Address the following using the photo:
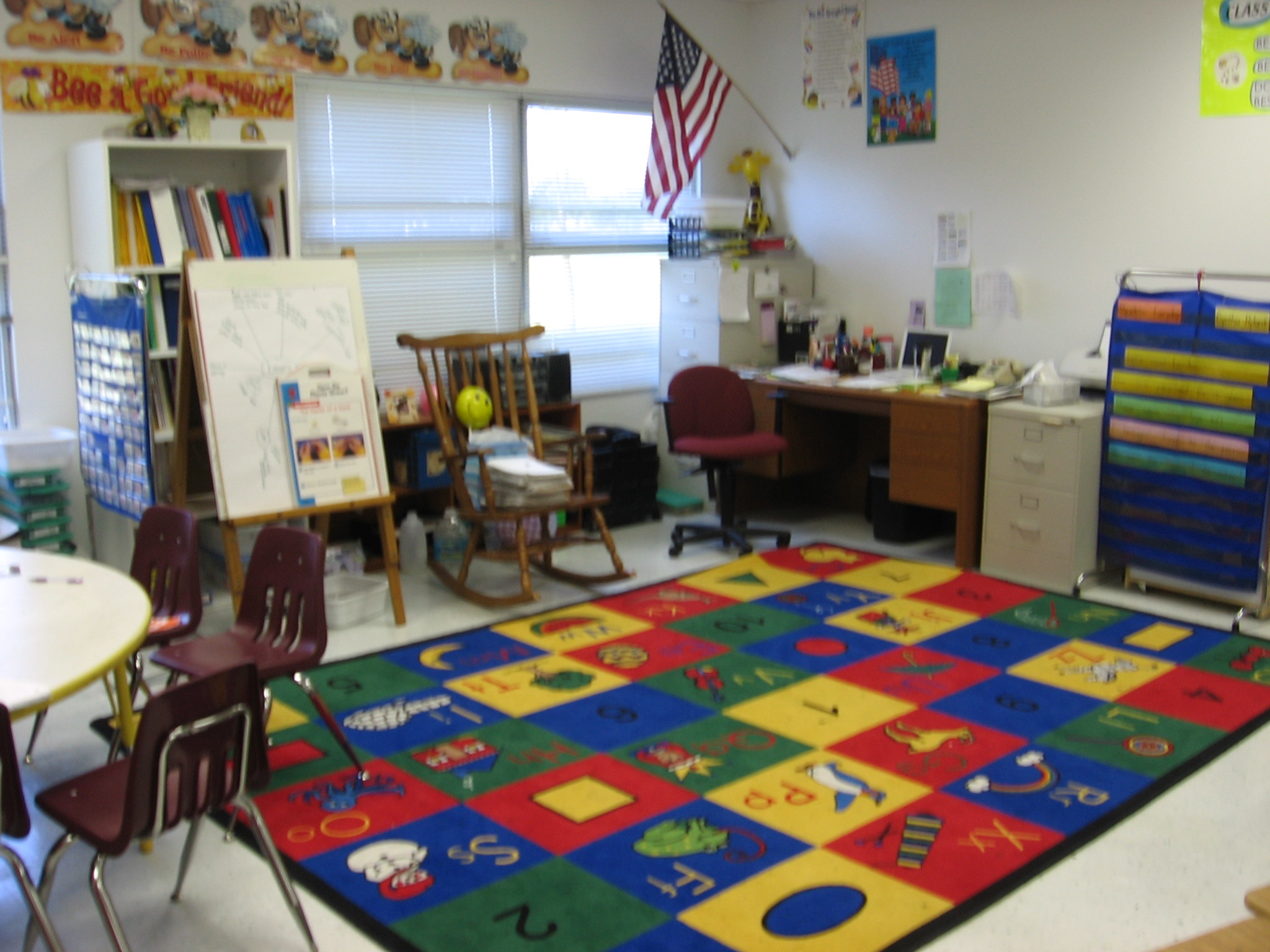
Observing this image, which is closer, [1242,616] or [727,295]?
[1242,616]

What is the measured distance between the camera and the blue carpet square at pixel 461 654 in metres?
4.07

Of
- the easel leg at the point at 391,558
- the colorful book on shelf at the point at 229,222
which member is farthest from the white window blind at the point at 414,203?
the easel leg at the point at 391,558

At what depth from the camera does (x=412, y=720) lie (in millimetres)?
3645

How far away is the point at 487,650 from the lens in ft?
14.0

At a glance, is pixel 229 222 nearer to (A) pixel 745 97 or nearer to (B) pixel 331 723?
(B) pixel 331 723

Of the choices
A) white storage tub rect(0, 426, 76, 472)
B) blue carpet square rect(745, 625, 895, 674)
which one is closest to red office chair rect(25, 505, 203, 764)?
white storage tub rect(0, 426, 76, 472)

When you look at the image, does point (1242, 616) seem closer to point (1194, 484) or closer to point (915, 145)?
point (1194, 484)

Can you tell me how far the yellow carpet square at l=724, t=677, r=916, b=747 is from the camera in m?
3.54

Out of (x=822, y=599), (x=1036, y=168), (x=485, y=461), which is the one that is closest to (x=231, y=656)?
(x=485, y=461)

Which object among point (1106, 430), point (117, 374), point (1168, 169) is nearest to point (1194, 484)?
point (1106, 430)

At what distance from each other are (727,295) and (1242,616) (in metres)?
2.76

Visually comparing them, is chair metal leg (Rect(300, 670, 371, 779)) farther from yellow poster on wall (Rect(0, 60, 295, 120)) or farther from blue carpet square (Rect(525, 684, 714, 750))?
yellow poster on wall (Rect(0, 60, 295, 120))

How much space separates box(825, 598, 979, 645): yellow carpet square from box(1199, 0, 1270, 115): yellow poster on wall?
2.27 m

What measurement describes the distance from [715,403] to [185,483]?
2.41m
